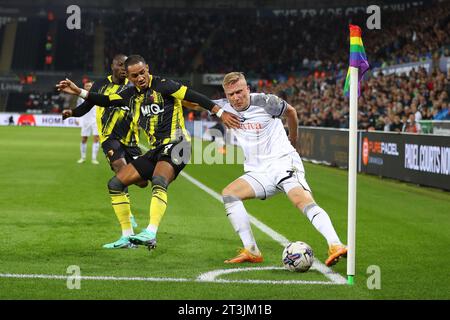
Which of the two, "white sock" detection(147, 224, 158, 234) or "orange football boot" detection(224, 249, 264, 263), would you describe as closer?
"orange football boot" detection(224, 249, 264, 263)

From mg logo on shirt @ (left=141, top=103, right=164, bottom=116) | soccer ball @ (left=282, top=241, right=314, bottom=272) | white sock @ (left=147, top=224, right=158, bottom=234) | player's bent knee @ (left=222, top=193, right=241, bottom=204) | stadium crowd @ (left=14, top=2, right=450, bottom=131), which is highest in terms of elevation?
stadium crowd @ (left=14, top=2, right=450, bottom=131)

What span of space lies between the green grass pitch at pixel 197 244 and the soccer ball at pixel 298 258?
86mm

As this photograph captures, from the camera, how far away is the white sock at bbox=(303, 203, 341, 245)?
730 centimetres

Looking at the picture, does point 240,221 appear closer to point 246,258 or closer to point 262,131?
point 246,258

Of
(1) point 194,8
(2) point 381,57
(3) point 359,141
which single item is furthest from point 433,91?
(1) point 194,8

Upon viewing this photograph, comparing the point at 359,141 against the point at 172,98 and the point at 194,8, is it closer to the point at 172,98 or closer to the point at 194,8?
the point at 172,98

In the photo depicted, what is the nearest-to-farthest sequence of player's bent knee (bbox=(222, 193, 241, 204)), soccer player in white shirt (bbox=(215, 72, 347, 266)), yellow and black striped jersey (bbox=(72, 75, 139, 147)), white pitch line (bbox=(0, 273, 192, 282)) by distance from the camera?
white pitch line (bbox=(0, 273, 192, 282)) → soccer player in white shirt (bbox=(215, 72, 347, 266)) → player's bent knee (bbox=(222, 193, 241, 204)) → yellow and black striped jersey (bbox=(72, 75, 139, 147))

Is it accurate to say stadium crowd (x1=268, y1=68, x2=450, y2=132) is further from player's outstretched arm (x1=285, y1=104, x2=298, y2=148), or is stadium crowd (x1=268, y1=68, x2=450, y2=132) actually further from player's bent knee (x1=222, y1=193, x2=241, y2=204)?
player's bent knee (x1=222, y1=193, x2=241, y2=204)

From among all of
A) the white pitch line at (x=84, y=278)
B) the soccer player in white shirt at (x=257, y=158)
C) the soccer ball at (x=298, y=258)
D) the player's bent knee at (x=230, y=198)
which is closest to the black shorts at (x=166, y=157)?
the soccer player in white shirt at (x=257, y=158)

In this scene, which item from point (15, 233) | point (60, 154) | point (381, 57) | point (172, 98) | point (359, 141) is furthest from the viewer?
point (381, 57)

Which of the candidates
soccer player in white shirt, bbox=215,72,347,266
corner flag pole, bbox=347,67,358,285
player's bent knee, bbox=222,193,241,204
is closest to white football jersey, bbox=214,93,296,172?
soccer player in white shirt, bbox=215,72,347,266

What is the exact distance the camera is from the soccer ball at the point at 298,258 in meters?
7.25

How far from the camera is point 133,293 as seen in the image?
20.4ft
